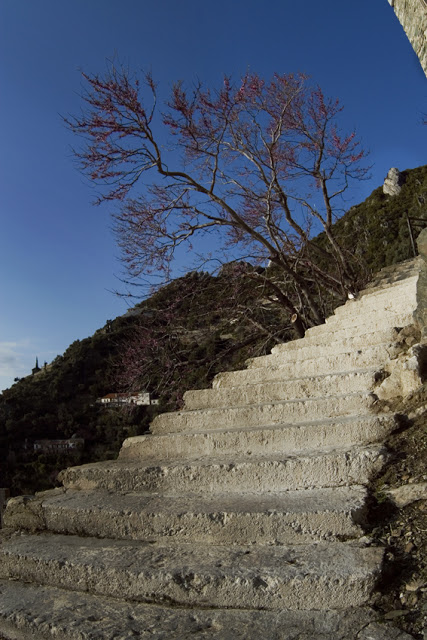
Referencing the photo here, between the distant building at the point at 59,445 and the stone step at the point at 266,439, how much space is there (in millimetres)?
16224

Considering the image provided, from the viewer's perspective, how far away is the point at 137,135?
6598mm

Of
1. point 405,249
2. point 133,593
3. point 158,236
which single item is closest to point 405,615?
point 133,593

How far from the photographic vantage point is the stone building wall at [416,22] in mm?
4797

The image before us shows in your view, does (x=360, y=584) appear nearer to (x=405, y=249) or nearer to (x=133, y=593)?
(x=133, y=593)

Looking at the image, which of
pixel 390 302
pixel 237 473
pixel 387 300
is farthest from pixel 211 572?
pixel 387 300

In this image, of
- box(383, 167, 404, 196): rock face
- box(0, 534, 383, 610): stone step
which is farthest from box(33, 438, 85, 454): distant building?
box(383, 167, 404, 196): rock face

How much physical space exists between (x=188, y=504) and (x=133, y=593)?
523 millimetres

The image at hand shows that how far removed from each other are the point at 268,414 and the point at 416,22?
481 cm

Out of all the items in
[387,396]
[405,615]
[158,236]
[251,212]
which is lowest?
[405,615]

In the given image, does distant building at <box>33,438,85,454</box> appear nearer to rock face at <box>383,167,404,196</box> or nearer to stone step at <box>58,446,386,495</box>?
stone step at <box>58,446,386,495</box>

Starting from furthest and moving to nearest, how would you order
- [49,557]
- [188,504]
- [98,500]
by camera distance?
1. [98,500]
2. [188,504]
3. [49,557]

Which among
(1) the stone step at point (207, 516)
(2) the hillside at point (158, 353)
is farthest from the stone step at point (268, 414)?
(2) the hillside at point (158, 353)

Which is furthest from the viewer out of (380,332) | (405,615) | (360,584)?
(380,332)

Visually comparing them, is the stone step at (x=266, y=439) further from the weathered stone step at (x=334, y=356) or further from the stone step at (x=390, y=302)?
the stone step at (x=390, y=302)
